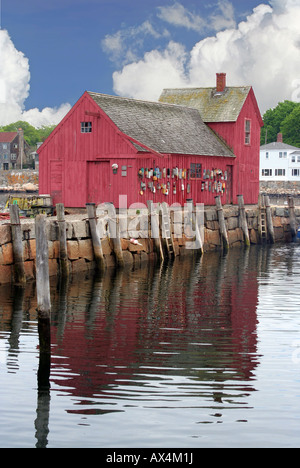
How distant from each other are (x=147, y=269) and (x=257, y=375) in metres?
15.8

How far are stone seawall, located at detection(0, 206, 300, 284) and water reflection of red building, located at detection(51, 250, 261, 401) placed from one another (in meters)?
1.01

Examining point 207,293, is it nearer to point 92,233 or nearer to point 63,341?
point 92,233

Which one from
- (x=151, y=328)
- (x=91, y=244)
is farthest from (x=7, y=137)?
(x=151, y=328)

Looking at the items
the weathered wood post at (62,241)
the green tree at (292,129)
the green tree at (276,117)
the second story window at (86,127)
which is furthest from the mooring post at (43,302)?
the green tree at (276,117)

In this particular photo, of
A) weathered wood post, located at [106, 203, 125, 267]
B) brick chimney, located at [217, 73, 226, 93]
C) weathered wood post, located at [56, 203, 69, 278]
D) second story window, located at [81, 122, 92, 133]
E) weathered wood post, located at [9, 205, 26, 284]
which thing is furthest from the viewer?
brick chimney, located at [217, 73, 226, 93]

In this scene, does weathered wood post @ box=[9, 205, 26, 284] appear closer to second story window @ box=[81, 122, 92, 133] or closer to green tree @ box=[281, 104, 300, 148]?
second story window @ box=[81, 122, 92, 133]

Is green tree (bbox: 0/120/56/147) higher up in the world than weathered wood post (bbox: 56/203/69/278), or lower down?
higher up

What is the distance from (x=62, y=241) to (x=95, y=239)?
192 centimetres

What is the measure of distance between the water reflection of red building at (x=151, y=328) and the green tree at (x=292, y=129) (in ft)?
312

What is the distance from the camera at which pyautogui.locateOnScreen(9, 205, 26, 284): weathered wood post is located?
66.3 ft

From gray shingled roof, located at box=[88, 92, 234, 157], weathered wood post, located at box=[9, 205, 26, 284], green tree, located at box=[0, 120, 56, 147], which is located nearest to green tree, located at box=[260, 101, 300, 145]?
green tree, located at box=[0, 120, 56, 147]

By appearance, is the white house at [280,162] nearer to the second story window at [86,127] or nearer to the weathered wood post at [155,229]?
the second story window at [86,127]
